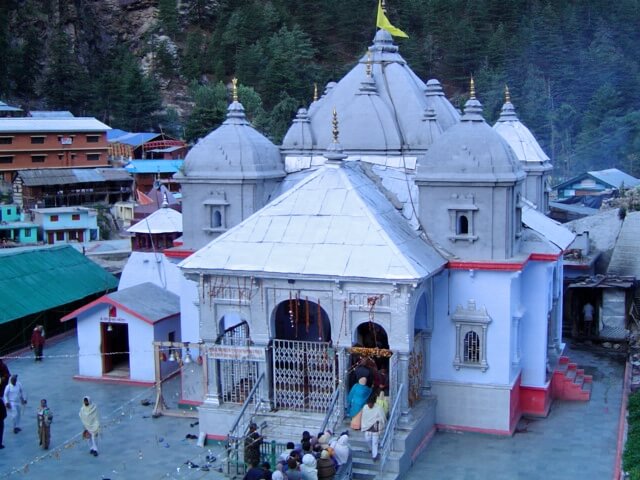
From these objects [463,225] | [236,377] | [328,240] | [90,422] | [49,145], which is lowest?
[90,422]

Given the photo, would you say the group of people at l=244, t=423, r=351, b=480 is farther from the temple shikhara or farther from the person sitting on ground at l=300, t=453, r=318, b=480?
the temple shikhara

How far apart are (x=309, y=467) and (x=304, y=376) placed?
3.40 metres

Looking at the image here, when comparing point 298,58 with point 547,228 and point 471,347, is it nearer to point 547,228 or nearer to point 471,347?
point 547,228

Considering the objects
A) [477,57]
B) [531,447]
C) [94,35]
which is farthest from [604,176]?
[94,35]

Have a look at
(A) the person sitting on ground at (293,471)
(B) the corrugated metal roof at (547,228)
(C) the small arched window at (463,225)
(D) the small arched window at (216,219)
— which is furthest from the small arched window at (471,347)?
(D) the small arched window at (216,219)

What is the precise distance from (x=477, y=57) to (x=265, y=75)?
62.4 feet

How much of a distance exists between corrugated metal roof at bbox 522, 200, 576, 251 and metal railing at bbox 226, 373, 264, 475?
25.4 feet

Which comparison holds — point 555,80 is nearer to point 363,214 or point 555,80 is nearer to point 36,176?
point 36,176

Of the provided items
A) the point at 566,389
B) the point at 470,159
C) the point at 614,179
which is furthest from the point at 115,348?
the point at 614,179

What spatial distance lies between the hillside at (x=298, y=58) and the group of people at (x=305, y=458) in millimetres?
43161

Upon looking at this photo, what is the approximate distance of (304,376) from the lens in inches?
629

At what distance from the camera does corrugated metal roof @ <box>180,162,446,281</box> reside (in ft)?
50.1

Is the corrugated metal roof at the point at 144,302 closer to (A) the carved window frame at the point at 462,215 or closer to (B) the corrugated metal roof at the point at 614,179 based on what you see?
(A) the carved window frame at the point at 462,215

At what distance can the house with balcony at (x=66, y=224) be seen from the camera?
42.6 metres
